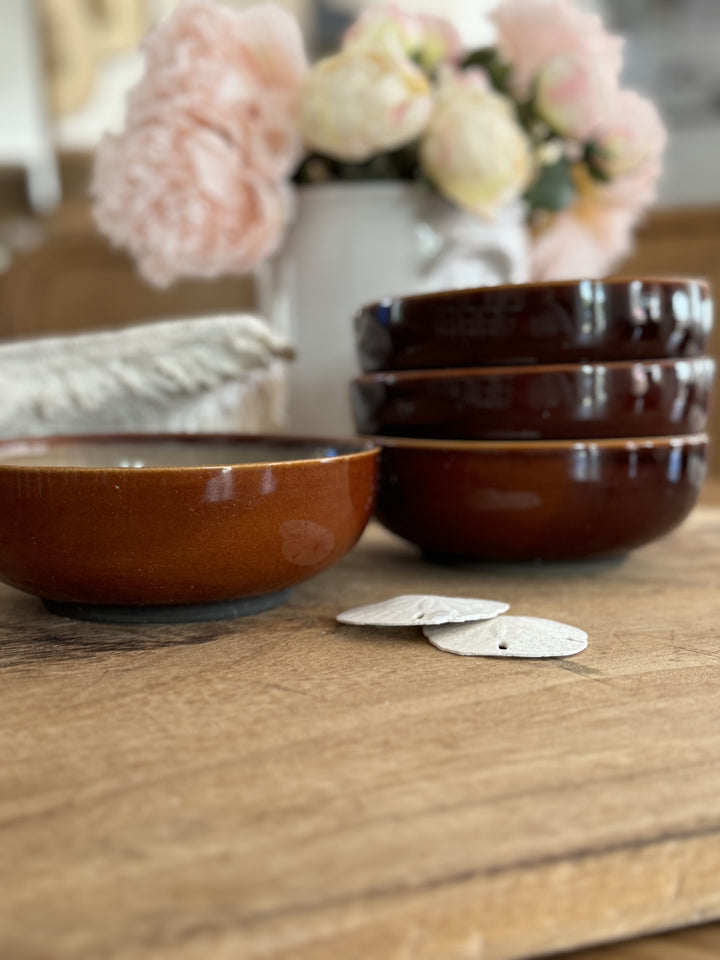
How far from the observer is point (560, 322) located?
48 centimetres

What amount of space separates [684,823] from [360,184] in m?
0.60

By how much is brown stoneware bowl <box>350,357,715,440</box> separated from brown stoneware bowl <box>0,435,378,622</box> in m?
0.10

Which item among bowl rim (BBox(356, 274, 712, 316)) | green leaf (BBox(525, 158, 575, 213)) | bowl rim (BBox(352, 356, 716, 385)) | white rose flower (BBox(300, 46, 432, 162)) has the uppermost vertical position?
white rose flower (BBox(300, 46, 432, 162))

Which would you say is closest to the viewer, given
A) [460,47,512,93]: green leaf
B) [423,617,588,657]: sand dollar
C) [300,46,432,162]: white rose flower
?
[423,617,588,657]: sand dollar

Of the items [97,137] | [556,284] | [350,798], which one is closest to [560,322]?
[556,284]

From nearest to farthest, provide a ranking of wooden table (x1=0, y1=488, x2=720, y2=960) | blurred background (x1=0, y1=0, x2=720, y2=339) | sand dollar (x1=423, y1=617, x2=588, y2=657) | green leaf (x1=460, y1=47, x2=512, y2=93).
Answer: wooden table (x1=0, y1=488, x2=720, y2=960)
sand dollar (x1=423, y1=617, x2=588, y2=657)
green leaf (x1=460, y1=47, x2=512, y2=93)
blurred background (x1=0, y1=0, x2=720, y2=339)

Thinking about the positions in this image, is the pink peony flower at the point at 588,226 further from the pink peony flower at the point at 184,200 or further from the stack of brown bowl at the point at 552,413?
the stack of brown bowl at the point at 552,413

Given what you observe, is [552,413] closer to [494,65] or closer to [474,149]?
[474,149]

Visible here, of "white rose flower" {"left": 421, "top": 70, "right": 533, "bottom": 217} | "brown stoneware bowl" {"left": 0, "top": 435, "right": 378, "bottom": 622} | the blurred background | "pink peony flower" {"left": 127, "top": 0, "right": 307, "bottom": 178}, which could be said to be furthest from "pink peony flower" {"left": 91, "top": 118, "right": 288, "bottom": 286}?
the blurred background

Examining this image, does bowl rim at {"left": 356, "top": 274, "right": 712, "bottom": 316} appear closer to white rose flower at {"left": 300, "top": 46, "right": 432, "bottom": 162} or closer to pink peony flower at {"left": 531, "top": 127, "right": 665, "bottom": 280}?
white rose flower at {"left": 300, "top": 46, "right": 432, "bottom": 162}

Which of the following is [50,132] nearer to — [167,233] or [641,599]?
[167,233]

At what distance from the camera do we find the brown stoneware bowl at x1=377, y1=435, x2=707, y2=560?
19.3 inches

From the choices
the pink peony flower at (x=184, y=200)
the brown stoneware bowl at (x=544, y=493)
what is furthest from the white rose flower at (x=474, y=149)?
the brown stoneware bowl at (x=544, y=493)

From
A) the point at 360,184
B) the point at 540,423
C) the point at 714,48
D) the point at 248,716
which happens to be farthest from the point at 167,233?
the point at 714,48
